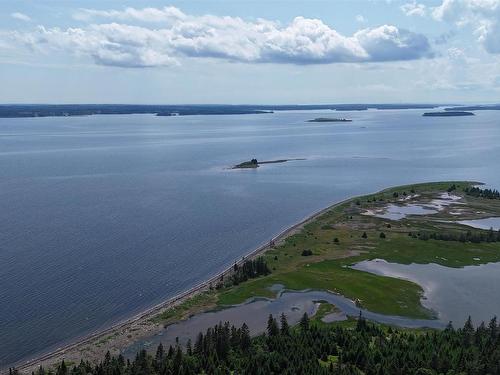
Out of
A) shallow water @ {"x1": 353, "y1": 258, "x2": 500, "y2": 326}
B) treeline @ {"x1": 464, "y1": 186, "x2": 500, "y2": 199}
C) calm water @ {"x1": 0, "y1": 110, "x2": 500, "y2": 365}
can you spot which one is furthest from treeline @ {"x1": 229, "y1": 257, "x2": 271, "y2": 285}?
treeline @ {"x1": 464, "y1": 186, "x2": 500, "y2": 199}

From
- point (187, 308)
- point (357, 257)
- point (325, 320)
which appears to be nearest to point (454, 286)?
point (357, 257)

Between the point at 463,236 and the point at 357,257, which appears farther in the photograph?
the point at 463,236

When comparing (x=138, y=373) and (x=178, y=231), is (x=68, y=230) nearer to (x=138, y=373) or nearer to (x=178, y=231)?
(x=178, y=231)

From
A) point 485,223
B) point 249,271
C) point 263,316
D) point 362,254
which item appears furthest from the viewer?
point 485,223

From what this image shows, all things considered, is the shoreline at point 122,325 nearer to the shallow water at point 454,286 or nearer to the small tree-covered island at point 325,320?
the small tree-covered island at point 325,320

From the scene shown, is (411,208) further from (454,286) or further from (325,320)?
(325,320)

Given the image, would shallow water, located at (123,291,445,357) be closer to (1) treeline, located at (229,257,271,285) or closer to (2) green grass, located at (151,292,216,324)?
(2) green grass, located at (151,292,216,324)
